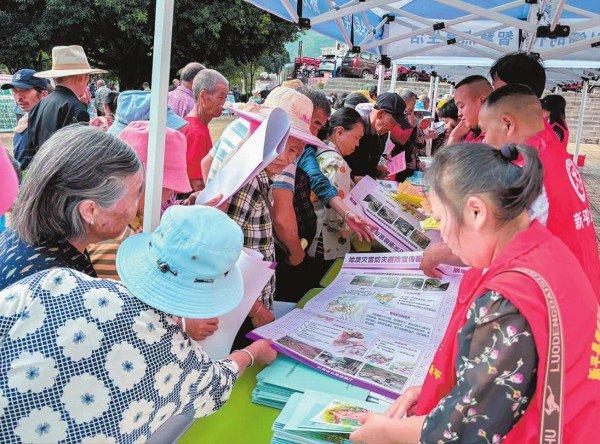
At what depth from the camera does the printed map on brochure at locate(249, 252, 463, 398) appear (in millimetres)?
1376

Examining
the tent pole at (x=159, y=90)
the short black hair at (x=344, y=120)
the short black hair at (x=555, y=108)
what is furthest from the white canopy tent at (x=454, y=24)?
the tent pole at (x=159, y=90)

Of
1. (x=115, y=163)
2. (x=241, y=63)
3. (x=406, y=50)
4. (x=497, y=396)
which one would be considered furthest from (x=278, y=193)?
(x=241, y=63)

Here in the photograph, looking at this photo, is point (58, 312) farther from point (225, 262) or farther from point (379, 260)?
point (379, 260)

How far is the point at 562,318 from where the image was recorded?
→ 81 cm

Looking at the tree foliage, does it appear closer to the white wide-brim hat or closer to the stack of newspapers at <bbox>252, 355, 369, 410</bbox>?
the white wide-brim hat

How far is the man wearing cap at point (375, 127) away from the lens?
322 centimetres

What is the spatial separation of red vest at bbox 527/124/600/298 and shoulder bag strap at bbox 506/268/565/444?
2.88 ft

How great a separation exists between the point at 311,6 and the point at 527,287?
9.84 feet

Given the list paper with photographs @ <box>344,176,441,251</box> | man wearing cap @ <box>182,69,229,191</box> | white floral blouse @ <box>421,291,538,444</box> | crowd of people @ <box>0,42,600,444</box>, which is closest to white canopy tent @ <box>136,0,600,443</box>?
crowd of people @ <box>0,42,600,444</box>

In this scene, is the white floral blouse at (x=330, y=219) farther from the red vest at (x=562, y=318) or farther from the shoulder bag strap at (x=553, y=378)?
the shoulder bag strap at (x=553, y=378)

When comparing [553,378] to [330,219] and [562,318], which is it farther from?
[330,219]

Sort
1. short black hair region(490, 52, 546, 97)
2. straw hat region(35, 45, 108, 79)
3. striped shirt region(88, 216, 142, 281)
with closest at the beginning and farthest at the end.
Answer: striped shirt region(88, 216, 142, 281) → short black hair region(490, 52, 546, 97) → straw hat region(35, 45, 108, 79)

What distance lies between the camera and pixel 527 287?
82 centimetres

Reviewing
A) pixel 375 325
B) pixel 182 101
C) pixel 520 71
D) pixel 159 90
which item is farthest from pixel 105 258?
pixel 182 101
